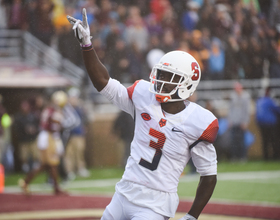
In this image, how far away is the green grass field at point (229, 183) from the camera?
7.27 metres

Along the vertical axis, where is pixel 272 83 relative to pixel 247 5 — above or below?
below

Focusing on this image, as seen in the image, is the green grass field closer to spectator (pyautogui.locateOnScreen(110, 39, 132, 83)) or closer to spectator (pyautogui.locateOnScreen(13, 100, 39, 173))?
spectator (pyautogui.locateOnScreen(13, 100, 39, 173))

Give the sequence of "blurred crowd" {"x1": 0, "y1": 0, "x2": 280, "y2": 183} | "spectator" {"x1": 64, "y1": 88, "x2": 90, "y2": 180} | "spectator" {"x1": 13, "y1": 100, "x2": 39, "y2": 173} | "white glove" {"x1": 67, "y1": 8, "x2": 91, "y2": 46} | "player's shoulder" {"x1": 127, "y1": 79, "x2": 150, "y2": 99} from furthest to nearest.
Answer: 1. "blurred crowd" {"x1": 0, "y1": 0, "x2": 280, "y2": 183}
2. "spectator" {"x1": 13, "y1": 100, "x2": 39, "y2": 173}
3. "spectator" {"x1": 64, "y1": 88, "x2": 90, "y2": 180}
4. "player's shoulder" {"x1": 127, "y1": 79, "x2": 150, "y2": 99}
5. "white glove" {"x1": 67, "y1": 8, "x2": 91, "y2": 46}

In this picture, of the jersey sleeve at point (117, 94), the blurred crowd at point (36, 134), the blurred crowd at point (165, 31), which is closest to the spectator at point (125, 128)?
the blurred crowd at point (36, 134)

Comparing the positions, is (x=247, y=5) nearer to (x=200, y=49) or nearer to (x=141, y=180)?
(x=200, y=49)

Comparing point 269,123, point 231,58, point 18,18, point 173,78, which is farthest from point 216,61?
point 173,78

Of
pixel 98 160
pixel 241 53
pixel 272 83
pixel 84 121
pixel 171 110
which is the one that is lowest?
pixel 98 160

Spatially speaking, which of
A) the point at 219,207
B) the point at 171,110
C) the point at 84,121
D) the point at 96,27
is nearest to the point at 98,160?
the point at 84,121

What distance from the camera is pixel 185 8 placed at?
1235 cm

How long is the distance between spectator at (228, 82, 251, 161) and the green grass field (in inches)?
14.2

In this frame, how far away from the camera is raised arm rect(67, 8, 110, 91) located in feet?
9.27

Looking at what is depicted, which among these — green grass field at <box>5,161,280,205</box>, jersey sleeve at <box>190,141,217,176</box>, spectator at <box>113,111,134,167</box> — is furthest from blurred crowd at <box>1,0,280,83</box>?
jersey sleeve at <box>190,141,217,176</box>

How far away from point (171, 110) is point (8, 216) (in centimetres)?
398

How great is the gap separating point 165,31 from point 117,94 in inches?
345
